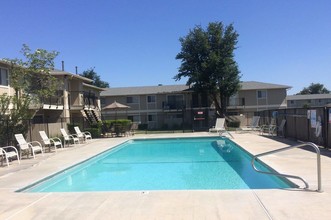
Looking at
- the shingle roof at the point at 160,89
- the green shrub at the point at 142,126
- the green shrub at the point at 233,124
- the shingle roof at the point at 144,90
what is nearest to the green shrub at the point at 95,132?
the green shrub at the point at 142,126

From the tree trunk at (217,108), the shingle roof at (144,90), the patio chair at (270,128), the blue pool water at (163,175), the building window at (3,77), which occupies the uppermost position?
the shingle roof at (144,90)

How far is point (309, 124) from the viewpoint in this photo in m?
15.7

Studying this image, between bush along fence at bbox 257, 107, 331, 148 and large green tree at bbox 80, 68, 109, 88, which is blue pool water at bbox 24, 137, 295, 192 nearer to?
bush along fence at bbox 257, 107, 331, 148

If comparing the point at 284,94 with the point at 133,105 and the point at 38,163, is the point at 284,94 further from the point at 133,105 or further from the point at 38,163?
the point at 38,163

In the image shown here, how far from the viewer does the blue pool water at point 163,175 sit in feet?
30.0

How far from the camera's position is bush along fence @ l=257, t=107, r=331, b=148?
535 inches

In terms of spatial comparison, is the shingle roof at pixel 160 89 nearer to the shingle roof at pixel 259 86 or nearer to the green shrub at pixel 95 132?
the shingle roof at pixel 259 86

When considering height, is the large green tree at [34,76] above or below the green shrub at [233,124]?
above

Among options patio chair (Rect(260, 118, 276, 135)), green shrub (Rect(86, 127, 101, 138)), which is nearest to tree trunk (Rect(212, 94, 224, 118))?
patio chair (Rect(260, 118, 276, 135))

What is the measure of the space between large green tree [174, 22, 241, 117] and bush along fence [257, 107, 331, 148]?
53.9 ft

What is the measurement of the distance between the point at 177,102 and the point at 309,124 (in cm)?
2806

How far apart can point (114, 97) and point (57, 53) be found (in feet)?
89.5

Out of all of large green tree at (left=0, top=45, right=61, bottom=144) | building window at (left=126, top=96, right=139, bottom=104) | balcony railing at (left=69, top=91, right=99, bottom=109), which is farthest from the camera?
building window at (left=126, top=96, right=139, bottom=104)

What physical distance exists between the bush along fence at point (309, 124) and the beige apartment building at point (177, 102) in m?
21.9
